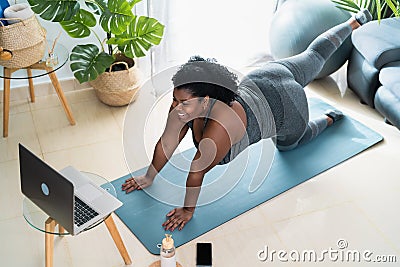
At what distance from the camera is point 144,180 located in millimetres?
2557

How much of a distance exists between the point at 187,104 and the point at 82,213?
559 millimetres

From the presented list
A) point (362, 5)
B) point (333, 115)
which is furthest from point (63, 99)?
point (362, 5)

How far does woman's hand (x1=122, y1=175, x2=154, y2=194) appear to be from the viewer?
2545 mm

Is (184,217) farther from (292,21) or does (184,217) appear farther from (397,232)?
(292,21)

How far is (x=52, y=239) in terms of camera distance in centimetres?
200

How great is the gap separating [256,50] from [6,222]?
5.99 feet

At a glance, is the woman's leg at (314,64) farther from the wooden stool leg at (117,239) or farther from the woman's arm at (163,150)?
the wooden stool leg at (117,239)

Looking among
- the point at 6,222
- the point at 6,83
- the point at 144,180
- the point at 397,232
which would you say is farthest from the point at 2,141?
the point at 397,232

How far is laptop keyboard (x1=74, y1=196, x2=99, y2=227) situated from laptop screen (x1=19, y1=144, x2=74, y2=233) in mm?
80

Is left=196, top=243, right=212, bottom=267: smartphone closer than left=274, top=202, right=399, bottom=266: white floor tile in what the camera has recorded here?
Yes

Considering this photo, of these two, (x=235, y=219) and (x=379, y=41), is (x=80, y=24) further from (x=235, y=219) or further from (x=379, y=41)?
(x=379, y=41)

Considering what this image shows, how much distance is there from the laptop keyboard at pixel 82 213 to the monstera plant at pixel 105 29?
2.86 feet

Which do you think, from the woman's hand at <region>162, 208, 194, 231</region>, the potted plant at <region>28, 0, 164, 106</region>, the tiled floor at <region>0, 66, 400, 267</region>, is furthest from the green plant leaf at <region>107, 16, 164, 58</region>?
the woman's hand at <region>162, 208, 194, 231</region>

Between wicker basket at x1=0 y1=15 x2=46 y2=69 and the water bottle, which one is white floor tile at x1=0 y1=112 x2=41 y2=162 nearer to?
wicker basket at x1=0 y1=15 x2=46 y2=69
